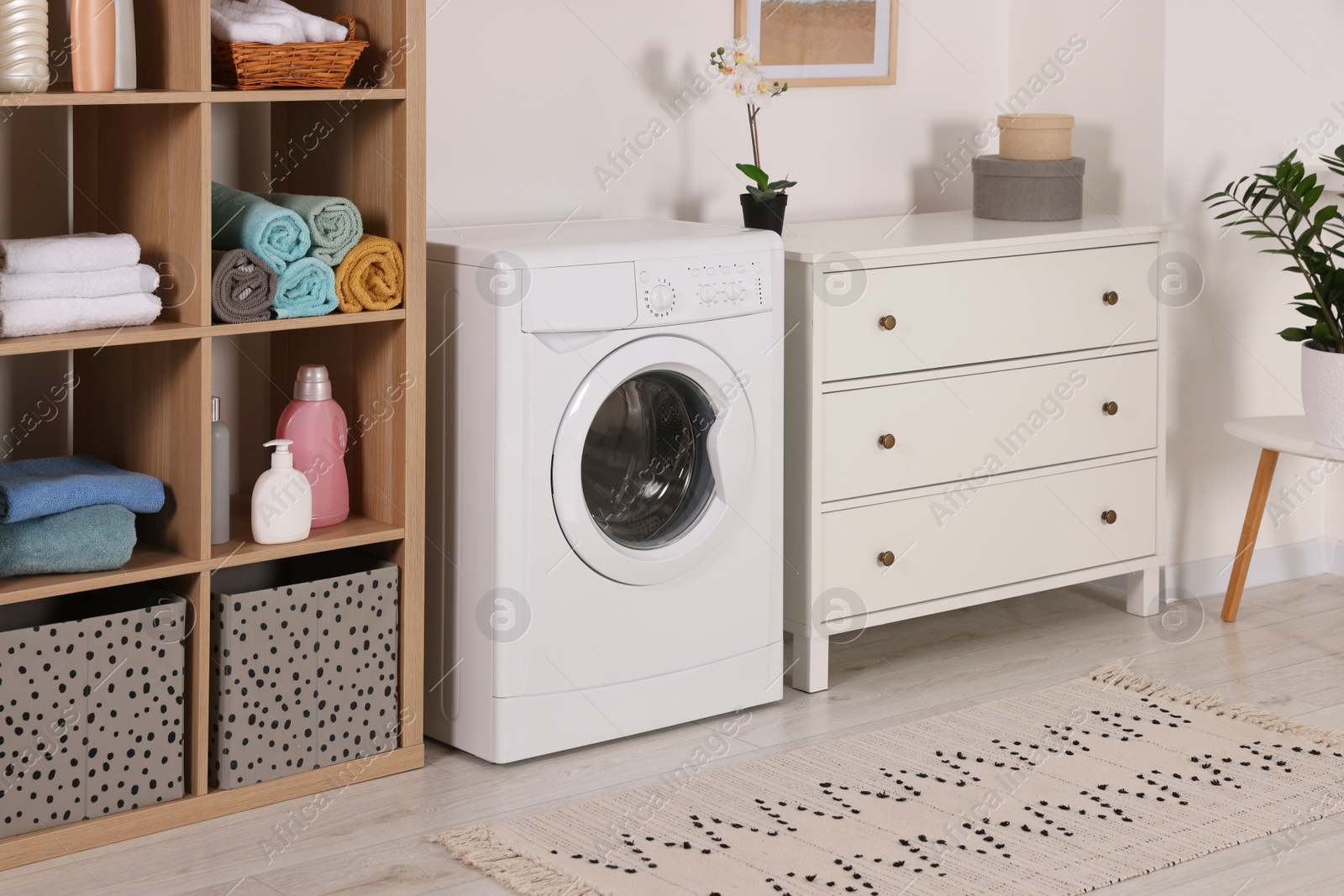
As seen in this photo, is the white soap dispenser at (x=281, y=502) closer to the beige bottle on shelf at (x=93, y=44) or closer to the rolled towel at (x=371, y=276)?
the rolled towel at (x=371, y=276)

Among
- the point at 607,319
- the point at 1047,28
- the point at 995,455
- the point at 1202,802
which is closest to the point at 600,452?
the point at 607,319

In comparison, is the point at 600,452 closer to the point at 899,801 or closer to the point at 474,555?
the point at 474,555

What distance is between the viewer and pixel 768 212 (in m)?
2.92

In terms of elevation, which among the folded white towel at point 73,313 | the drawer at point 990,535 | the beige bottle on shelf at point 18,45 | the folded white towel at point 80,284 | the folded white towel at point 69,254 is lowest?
the drawer at point 990,535

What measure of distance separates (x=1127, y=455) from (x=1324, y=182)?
0.89 m

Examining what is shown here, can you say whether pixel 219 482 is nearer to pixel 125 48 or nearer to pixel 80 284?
pixel 80 284

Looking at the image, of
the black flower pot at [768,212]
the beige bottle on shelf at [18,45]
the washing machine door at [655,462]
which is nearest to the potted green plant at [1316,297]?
the black flower pot at [768,212]

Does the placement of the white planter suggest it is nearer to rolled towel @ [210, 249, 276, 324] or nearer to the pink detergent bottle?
the pink detergent bottle

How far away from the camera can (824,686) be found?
3021mm

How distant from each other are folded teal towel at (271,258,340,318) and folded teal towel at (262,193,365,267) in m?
0.03

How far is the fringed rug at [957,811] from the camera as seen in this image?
7.14ft

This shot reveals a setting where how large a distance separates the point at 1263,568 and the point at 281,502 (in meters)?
2.53

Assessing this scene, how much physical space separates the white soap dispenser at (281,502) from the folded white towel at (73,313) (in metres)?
0.30

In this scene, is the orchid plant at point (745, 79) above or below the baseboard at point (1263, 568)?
above
